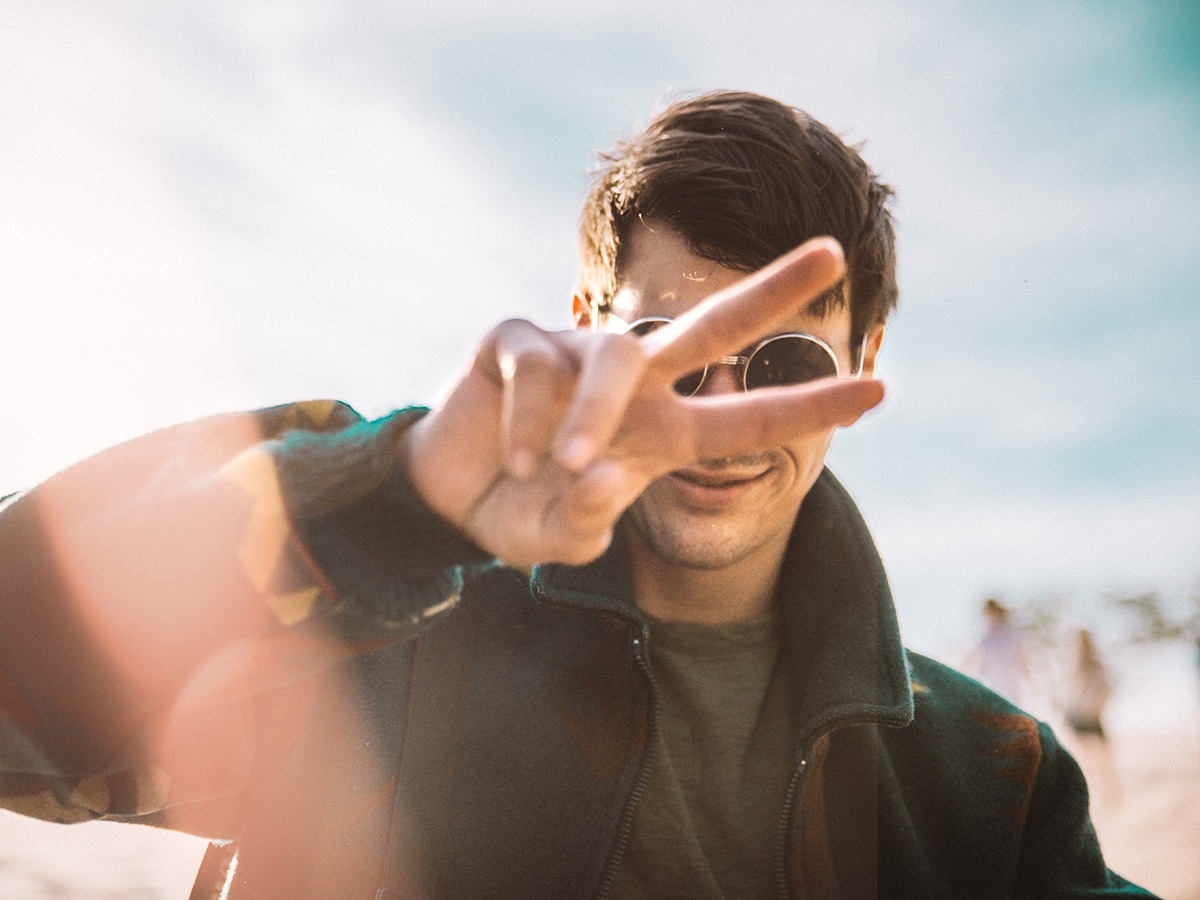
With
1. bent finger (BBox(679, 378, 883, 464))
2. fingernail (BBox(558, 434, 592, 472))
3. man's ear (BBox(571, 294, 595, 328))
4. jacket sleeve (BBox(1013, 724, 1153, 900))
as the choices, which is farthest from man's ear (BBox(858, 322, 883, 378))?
fingernail (BBox(558, 434, 592, 472))

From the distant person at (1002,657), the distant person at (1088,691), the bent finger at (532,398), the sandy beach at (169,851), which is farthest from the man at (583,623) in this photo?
the distant person at (1088,691)

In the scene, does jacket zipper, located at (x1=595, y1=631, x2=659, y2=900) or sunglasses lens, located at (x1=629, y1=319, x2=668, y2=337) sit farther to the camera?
sunglasses lens, located at (x1=629, y1=319, x2=668, y2=337)

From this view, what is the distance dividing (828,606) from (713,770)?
23.7 inches

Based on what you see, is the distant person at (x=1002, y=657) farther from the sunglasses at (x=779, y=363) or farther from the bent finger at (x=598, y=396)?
the bent finger at (x=598, y=396)

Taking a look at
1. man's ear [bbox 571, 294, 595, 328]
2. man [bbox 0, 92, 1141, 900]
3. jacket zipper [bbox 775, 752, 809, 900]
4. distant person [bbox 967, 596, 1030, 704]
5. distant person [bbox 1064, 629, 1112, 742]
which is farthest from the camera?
distant person [bbox 1064, 629, 1112, 742]

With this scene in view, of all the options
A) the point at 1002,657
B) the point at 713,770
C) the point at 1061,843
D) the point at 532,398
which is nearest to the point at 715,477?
the point at 713,770

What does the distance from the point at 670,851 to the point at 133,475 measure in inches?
58.1

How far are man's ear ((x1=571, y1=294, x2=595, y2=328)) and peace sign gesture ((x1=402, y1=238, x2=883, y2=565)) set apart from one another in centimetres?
158

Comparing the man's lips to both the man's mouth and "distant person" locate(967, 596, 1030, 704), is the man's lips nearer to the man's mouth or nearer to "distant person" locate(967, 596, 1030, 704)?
the man's mouth

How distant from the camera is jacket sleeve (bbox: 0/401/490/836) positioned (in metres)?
1.22

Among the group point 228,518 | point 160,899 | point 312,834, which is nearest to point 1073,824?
point 312,834

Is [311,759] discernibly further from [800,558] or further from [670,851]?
[800,558]

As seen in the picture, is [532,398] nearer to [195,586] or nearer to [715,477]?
[195,586]

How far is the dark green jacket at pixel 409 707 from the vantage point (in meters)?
1.23
